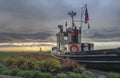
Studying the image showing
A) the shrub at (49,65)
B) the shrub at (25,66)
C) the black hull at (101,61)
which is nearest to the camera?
the shrub at (49,65)

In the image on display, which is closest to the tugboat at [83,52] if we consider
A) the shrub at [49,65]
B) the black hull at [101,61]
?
the black hull at [101,61]

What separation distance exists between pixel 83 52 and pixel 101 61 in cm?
217

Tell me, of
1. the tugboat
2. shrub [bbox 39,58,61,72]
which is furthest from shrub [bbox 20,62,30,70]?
the tugboat

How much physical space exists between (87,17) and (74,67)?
1247cm

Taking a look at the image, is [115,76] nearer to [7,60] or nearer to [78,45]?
[7,60]

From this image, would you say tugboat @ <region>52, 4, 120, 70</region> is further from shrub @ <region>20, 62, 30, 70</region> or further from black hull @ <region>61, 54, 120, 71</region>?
shrub @ <region>20, 62, 30, 70</region>

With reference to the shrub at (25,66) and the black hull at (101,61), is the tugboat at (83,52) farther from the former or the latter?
the shrub at (25,66)

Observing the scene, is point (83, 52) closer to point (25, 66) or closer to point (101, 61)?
point (101, 61)

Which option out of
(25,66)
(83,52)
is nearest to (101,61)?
(83,52)

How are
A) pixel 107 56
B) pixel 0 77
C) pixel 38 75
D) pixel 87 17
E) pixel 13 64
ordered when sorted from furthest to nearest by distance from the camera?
pixel 87 17
pixel 107 56
pixel 13 64
pixel 38 75
pixel 0 77

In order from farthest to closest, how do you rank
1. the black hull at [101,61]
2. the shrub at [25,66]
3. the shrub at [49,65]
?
the black hull at [101,61] < the shrub at [25,66] < the shrub at [49,65]

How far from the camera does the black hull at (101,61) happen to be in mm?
22953

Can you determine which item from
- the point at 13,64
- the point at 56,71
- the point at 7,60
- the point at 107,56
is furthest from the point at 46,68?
the point at 107,56

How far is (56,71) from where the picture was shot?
17781 millimetres
